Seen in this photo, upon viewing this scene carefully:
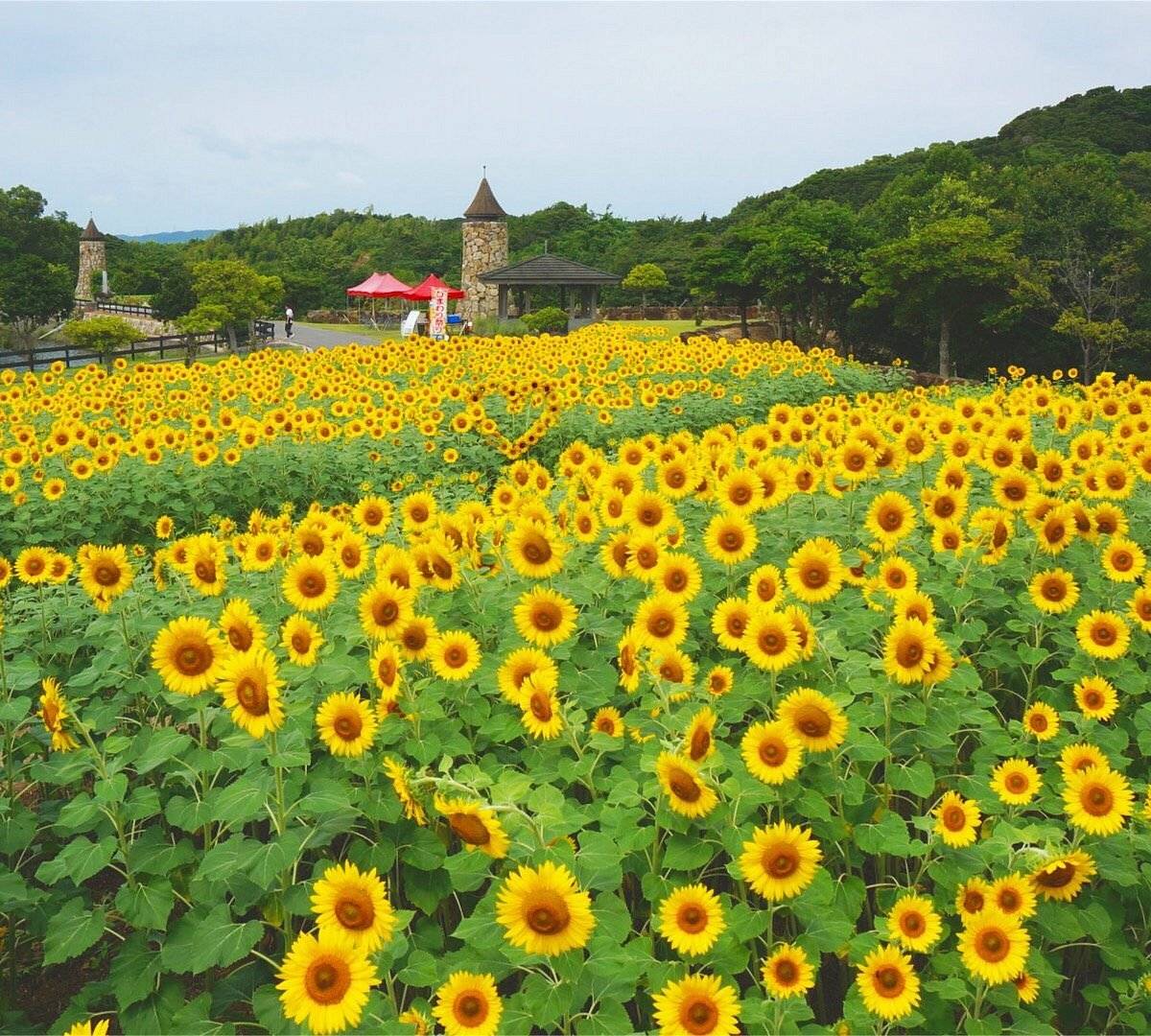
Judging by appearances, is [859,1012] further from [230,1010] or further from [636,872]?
[230,1010]

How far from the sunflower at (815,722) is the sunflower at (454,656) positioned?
36.6 inches

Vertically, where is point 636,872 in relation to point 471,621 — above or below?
below

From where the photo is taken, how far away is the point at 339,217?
87562mm

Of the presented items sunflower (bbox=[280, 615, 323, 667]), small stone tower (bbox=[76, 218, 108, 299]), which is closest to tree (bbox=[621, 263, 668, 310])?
small stone tower (bbox=[76, 218, 108, 299])

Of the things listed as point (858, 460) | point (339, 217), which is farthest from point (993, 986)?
point (339, 217)

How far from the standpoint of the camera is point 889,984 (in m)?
2.14

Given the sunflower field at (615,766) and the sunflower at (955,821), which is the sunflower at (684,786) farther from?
the sunflower at (955,821)

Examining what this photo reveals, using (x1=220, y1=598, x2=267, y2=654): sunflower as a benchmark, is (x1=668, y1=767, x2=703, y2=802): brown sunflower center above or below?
below

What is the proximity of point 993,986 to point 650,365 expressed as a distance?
1169 centimetres

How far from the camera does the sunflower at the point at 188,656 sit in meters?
2.46

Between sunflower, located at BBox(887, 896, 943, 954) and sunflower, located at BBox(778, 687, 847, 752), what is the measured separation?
0.41 metres

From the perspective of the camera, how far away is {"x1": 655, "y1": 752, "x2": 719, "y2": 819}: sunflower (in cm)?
212

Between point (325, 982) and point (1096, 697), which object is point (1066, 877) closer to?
point (1096, 697)

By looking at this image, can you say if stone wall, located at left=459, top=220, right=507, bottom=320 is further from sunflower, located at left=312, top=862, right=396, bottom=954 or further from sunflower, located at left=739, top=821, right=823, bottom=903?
sunflower, located at left=312, top=862, right=396, bottom=954
